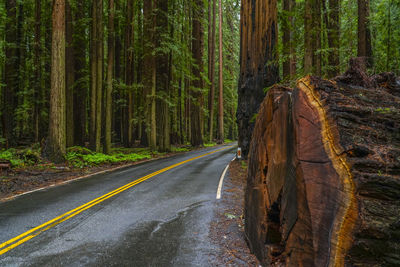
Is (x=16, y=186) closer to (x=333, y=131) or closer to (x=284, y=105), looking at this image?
(x=284, y=105)

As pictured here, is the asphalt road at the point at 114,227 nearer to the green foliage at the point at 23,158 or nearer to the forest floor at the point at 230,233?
the forest floor at the point at 230,233

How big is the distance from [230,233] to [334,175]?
11.9ft

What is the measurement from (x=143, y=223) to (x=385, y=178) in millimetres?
4912

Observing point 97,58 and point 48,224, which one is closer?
point 48,224

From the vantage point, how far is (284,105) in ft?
10.2

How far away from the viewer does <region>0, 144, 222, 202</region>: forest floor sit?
8875mm

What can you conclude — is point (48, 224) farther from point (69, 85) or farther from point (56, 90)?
point (69, 85)

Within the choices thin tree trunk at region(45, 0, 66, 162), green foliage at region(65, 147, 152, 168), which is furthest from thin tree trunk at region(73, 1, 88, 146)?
thin tree trunk at region(45, 0, 66, 162)

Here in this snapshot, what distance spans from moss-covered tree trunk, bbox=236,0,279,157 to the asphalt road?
17.8 feet

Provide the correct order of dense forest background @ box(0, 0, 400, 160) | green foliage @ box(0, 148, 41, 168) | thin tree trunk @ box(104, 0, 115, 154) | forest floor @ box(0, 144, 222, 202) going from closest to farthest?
forest floor @ box(0, 144, 222, 202) → dense forest background @ box(0, 0, 400, 160) → green foliage @ box(0, 148, 41, 168) → thin tree trunk @ box(104, 0, 115, 154)

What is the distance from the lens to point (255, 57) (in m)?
12.3

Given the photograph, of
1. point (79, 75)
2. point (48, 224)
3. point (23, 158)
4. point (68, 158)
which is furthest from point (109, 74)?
point (48, 224)

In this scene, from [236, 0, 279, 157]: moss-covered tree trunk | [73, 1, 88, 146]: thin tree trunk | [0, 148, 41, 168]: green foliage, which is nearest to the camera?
[236, 0, 279, 157]: moss-covered tree trunk

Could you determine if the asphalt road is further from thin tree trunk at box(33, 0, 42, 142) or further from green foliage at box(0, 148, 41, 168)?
thin tree trunk at box(33, 0, 42, 142)
